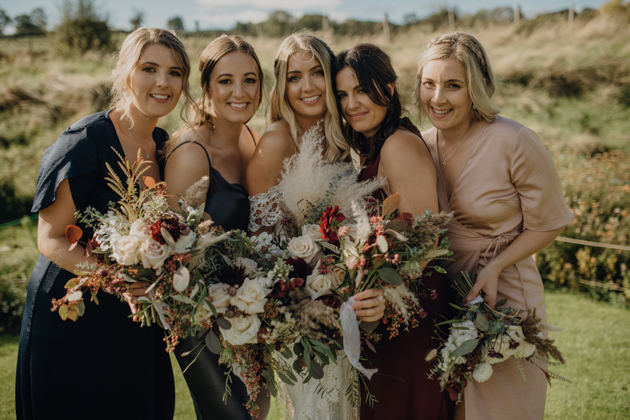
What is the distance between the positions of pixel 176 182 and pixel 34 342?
120cm

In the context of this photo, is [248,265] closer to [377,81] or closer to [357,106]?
[357,106]

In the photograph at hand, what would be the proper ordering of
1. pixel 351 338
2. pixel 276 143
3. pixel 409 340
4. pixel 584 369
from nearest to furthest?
pixel 351 338 → pixel 409 340 → pixel 276 143 → pixel 584 369

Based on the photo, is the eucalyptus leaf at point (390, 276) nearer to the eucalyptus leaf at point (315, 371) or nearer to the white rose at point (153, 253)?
the eucalyptus leaf at point (315, 371)

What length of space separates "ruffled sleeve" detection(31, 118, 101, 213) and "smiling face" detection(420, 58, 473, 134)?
2.02 metres

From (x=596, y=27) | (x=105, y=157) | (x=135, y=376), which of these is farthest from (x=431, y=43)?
(x=596, y=27)

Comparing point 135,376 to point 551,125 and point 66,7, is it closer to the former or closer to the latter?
point 551,125

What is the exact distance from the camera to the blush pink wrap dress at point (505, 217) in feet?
7.84

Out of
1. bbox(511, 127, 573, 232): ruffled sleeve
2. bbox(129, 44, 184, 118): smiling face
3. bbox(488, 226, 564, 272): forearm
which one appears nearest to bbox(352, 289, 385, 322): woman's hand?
bbox(488, 226, 564, 272): forearm

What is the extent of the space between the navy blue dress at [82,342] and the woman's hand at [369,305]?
140 cm

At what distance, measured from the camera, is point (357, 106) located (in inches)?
106

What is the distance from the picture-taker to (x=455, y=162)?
2.62 m

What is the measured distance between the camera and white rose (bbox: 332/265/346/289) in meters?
1.96

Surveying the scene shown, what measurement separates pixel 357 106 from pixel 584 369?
12.0 feet

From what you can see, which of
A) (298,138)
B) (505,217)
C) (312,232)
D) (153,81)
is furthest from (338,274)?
(153,81)
